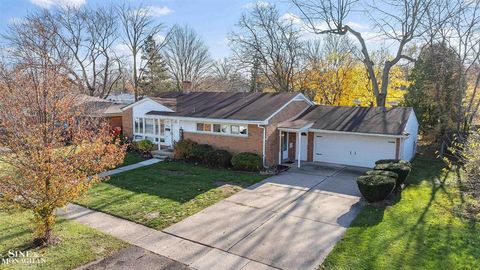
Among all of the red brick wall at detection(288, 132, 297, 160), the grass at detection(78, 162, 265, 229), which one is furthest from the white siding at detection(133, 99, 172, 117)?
the red brick wall at detection(288, 132, 297, 160)

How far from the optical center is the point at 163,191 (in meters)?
12.6

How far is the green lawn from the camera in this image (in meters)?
7.23

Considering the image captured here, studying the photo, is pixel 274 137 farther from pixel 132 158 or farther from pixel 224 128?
pixel 132 158

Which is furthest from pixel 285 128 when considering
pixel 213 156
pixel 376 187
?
pixel 376 187

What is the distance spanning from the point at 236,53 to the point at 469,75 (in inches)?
848

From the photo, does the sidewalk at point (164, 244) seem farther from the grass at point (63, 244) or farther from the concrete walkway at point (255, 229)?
the grass at point (63, 244)

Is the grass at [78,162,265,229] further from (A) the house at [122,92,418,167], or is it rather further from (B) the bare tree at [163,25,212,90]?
(B) the bare tree at [163,25,212,90]

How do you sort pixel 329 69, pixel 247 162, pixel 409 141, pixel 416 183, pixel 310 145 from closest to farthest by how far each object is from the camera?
pixel 416 183, pixel 247 162, pixel 310 145, pixel 409 141, pixel 329 69

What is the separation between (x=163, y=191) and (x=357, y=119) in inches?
469

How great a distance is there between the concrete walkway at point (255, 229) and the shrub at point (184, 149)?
20.4ft

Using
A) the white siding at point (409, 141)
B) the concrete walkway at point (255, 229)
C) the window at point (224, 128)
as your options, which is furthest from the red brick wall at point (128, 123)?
the white siding at point (409, 141)

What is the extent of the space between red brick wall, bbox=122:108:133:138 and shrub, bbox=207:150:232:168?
8179mm

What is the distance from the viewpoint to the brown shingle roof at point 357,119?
16562 mm

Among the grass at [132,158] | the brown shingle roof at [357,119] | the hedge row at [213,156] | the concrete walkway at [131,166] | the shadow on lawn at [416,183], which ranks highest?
the brown shingle roof at [357,119]
